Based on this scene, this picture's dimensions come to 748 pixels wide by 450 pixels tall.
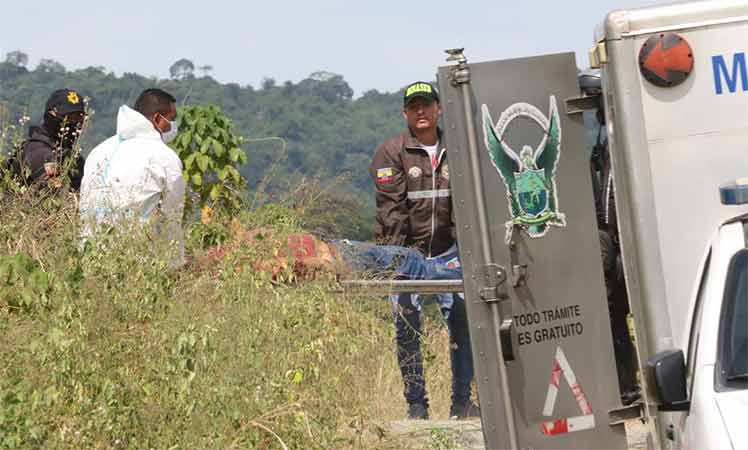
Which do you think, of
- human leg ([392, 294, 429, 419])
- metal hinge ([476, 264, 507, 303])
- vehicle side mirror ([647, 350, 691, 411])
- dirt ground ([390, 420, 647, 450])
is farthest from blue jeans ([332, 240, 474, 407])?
vehicle side mirror ([647, 350, 691, 411])

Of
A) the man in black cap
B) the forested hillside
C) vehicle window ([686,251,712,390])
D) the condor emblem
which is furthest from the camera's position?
the forested hillside

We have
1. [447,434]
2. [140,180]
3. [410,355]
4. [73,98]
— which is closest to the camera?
[447,434]

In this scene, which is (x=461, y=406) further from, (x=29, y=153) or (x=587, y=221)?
(x=29, y=153)

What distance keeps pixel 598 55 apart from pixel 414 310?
9.56 ft

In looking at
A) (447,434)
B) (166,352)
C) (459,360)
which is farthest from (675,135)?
(459,360)

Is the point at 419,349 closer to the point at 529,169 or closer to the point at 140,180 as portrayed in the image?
the point at 140,180

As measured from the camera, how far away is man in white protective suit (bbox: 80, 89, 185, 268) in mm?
7734

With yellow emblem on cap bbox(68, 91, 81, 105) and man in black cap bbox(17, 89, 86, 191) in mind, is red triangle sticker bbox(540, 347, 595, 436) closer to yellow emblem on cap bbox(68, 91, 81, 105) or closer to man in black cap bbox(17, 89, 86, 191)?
man in black cap bbox(17, 89, 86, 191)

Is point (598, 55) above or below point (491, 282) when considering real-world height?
above

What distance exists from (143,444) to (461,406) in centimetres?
275

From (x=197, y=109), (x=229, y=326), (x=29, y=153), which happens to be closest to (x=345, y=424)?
(x=229, y=326)

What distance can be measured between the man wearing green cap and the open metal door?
206 cm

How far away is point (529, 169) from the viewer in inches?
264

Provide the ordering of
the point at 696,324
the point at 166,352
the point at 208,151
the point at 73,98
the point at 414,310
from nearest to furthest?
the point at 696,324 → the point at 166,352 → the point at 414,310 → the point at 73,98 → the point at 208,151
